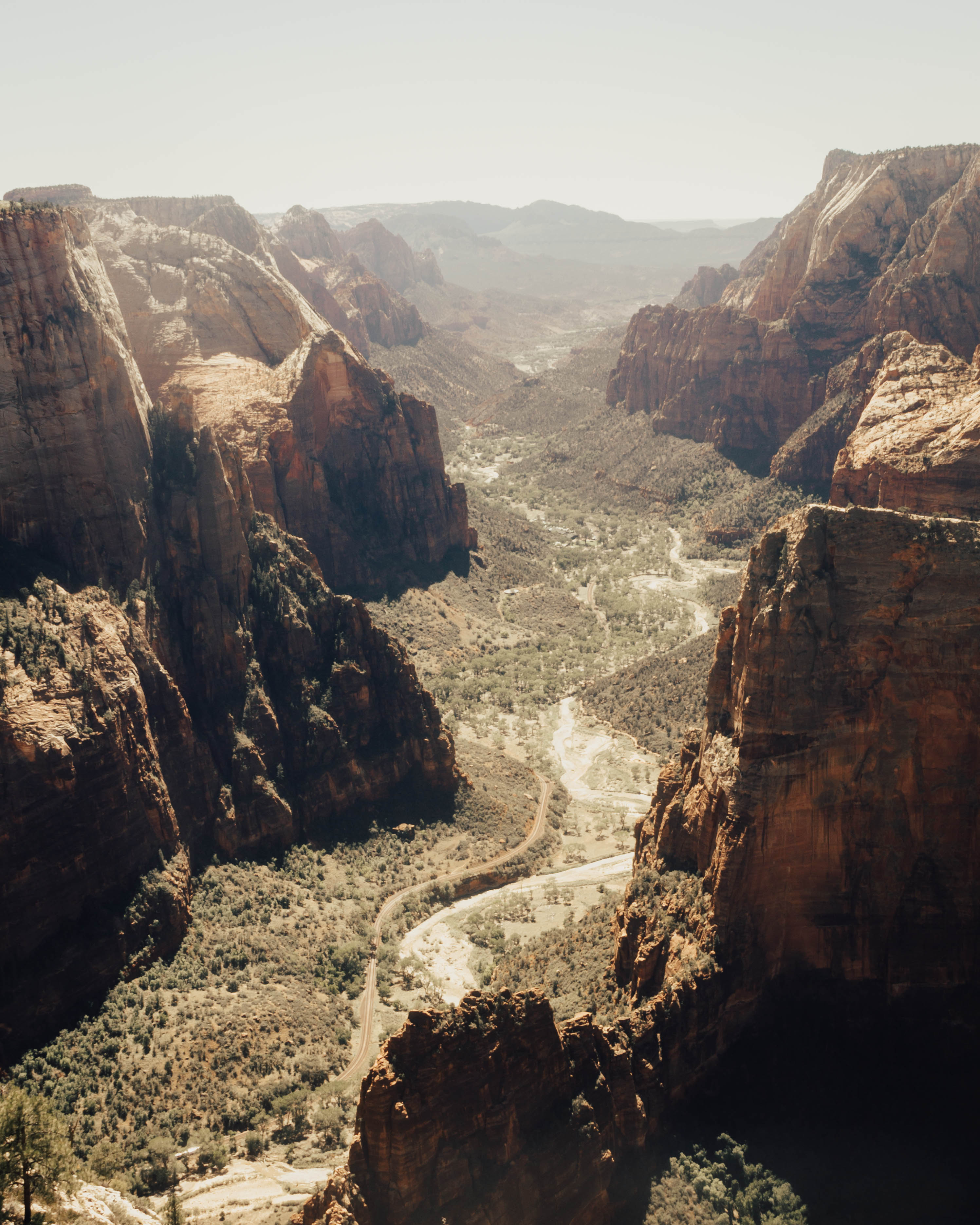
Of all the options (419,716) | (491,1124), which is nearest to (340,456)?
(419,716)

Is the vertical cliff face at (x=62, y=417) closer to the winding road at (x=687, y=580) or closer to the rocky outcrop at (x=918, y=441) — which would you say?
the rocky outcrop at (x=918, y=441)

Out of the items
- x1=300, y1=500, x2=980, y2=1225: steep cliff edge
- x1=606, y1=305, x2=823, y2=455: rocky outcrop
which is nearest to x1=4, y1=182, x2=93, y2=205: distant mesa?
x1=606, y1=305, x2=823, y2=455: rocky outcrop

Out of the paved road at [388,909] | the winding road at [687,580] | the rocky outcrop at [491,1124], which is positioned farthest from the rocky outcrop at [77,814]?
the winding road at [687,580]

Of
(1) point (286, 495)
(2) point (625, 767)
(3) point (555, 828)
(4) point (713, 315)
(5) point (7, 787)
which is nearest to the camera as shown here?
(5) point (7, 787)

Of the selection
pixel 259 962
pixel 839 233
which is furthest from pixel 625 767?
pixel 839 233

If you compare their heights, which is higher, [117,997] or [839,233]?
[839,233]

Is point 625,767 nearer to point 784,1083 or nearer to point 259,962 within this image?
point 259,962
